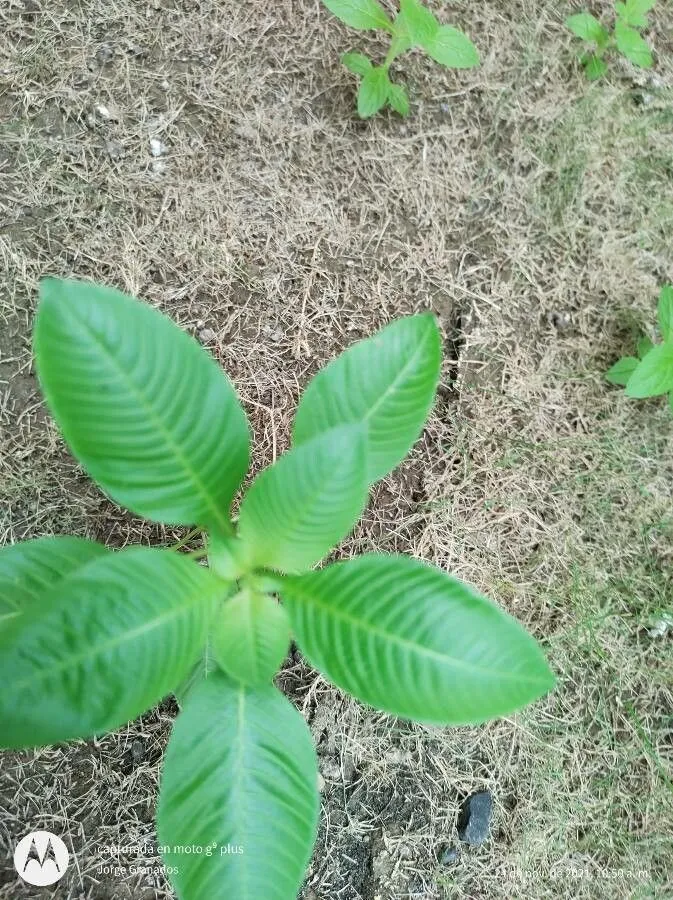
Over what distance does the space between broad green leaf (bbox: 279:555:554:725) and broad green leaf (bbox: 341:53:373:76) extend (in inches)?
53.1

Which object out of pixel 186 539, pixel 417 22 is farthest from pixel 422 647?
pixel 417 22

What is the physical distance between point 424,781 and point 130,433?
122 centimetres

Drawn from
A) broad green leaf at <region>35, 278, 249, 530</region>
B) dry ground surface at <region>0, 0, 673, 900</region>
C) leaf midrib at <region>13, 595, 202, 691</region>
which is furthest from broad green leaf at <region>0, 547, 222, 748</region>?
dry ground surface at <region>0, 0, 673, 900</region>

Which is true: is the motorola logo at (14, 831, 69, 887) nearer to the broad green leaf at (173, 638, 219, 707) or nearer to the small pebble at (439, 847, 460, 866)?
the broad green leaf at (173, 638, 219, 707)

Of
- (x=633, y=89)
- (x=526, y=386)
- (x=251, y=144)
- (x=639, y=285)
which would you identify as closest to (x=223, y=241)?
(x=251, y=144)

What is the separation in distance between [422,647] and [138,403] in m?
0.55

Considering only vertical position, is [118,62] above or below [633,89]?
below

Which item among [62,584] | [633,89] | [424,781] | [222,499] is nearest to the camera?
[62,584]

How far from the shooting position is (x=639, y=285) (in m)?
2.00

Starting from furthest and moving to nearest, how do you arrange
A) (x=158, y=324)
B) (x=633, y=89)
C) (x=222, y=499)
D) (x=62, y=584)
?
(x=633, y=89) < (x=222, y=499) < (x=158, y=324) < (x=62, y=584)

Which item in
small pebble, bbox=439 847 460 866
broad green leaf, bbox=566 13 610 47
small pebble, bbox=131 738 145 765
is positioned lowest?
small pebble, bbox=439 847 460 866

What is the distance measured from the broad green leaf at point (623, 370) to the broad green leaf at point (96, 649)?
1423 mm

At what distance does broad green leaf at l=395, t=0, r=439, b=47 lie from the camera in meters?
1.59

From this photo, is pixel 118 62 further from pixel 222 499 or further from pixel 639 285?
pixel 639 285
